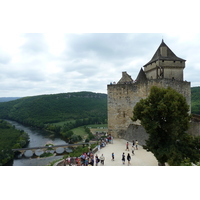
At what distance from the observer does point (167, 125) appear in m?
9.30

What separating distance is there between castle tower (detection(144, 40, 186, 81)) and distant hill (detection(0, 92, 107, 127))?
244 ft

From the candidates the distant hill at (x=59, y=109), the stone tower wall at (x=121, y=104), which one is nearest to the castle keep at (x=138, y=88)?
the stone tower wall at (x=121, y=104)

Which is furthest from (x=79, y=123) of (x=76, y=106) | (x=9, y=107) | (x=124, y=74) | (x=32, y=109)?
(x=9, y=107)

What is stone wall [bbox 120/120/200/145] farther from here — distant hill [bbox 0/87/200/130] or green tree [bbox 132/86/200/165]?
A: distant hill [bbox 0/87/200/130]

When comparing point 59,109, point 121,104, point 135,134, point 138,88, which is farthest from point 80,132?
point 59,109

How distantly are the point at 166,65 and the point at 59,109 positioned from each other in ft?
354

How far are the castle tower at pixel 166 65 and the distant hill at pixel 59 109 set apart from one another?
7448 cm

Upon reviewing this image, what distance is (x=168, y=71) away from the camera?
709 inches

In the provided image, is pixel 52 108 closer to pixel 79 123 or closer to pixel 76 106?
pixel 76 106

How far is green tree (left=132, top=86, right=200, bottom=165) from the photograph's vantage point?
886 centimetres

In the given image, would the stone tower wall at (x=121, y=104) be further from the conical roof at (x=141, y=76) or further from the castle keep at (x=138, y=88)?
the conical roof at (x=141, y=76)

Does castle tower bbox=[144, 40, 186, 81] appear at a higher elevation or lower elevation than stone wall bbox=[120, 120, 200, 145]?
higher

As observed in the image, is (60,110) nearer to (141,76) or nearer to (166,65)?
(141,76)

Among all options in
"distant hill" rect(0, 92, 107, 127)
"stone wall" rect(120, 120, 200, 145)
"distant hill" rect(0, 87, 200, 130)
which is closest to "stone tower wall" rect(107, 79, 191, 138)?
"stone wall" rect(120, 120, 200, 145)
